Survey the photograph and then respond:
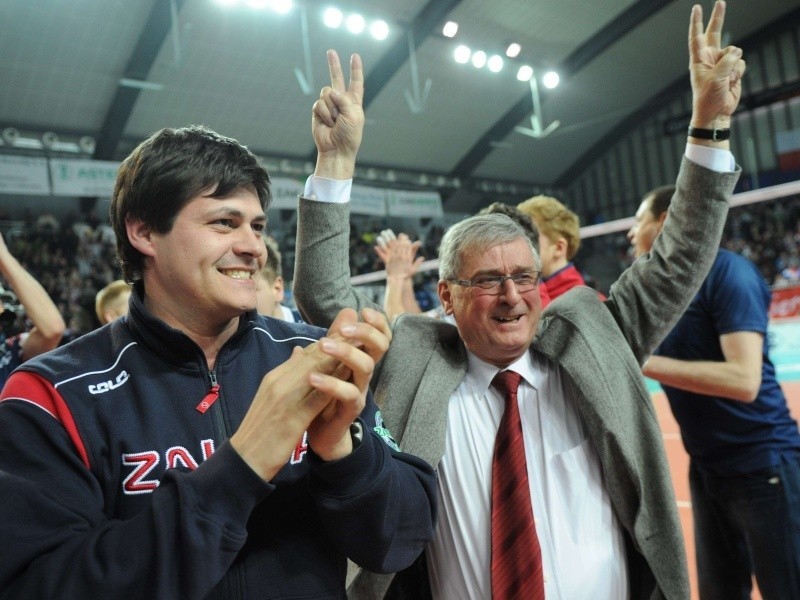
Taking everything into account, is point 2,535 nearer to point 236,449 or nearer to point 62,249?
point 236,449

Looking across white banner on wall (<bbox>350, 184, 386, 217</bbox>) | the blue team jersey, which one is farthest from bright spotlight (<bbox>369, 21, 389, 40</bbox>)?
the blue team jersey

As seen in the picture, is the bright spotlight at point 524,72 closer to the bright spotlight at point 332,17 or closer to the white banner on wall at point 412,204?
the white banner on wall at point 412,204

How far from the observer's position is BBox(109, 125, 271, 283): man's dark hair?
1.25 m

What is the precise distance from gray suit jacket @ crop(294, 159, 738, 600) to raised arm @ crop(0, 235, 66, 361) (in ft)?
4.66

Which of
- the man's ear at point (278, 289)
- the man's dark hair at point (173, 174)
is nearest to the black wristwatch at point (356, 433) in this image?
the man's dark hair at point (173, 174)

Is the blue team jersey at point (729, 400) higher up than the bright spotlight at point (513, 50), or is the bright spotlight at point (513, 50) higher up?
the bright spotlight at point (513, 50)

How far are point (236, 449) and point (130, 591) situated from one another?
0.78ft

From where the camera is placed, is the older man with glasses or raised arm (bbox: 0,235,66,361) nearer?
the older man with glasses

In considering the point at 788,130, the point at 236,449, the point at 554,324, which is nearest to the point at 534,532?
the point at 554,324

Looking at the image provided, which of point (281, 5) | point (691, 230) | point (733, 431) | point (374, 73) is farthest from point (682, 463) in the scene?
point (374, 73)

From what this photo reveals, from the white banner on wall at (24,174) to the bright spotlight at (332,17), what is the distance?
6215mm

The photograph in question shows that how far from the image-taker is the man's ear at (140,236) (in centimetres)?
130

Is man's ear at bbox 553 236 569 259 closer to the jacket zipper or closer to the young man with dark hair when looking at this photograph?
the young man with dark hair

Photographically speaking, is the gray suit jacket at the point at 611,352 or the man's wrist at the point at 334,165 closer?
the gray suit jacket at the point at 611,352
